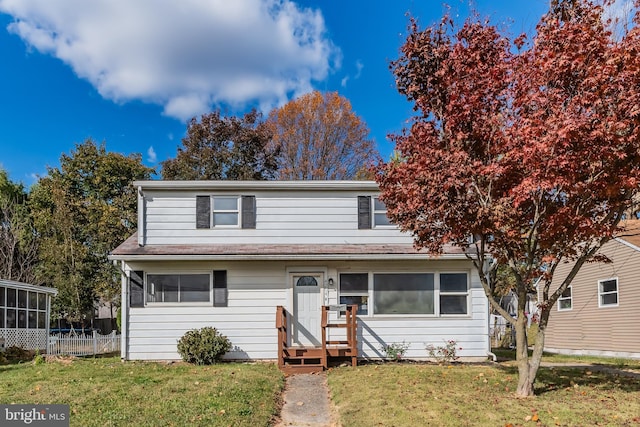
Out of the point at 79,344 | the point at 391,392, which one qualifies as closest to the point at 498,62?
the point at 391,392

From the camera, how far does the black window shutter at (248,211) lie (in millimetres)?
13328

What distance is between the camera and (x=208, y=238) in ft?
43.2

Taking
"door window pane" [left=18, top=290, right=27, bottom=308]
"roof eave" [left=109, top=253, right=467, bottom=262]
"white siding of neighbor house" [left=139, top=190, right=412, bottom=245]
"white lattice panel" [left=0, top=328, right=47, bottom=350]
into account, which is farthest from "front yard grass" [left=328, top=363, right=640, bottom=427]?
"door window pane" [left=18, top=290, right=27, bottom=308]

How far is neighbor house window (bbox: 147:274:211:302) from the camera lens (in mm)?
12727

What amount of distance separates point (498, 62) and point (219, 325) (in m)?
8.92

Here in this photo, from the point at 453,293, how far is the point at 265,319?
491cm

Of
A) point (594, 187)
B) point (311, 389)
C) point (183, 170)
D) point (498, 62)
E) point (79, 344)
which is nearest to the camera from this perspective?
point (594, 187)

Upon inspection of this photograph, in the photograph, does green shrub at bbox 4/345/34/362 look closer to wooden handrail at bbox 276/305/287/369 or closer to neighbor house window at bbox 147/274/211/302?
neighbor house window at bbox 147/274/211/302

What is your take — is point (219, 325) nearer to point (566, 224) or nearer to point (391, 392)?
point (391, 392)

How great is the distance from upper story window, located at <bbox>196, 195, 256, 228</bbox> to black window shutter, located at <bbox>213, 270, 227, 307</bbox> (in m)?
1.32

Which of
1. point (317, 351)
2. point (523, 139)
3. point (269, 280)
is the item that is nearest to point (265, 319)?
point (269, 280)

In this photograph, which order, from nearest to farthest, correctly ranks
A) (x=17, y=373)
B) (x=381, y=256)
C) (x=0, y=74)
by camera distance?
1. (x=17, y=373)
2. (x=381, y=256)
3. (x=0, y=74)

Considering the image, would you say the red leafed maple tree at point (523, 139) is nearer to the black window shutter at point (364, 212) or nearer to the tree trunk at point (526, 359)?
the tree trunk at point (526, 359)

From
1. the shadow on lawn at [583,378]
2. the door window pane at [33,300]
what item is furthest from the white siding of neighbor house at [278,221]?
the door window pane at [33,300]
